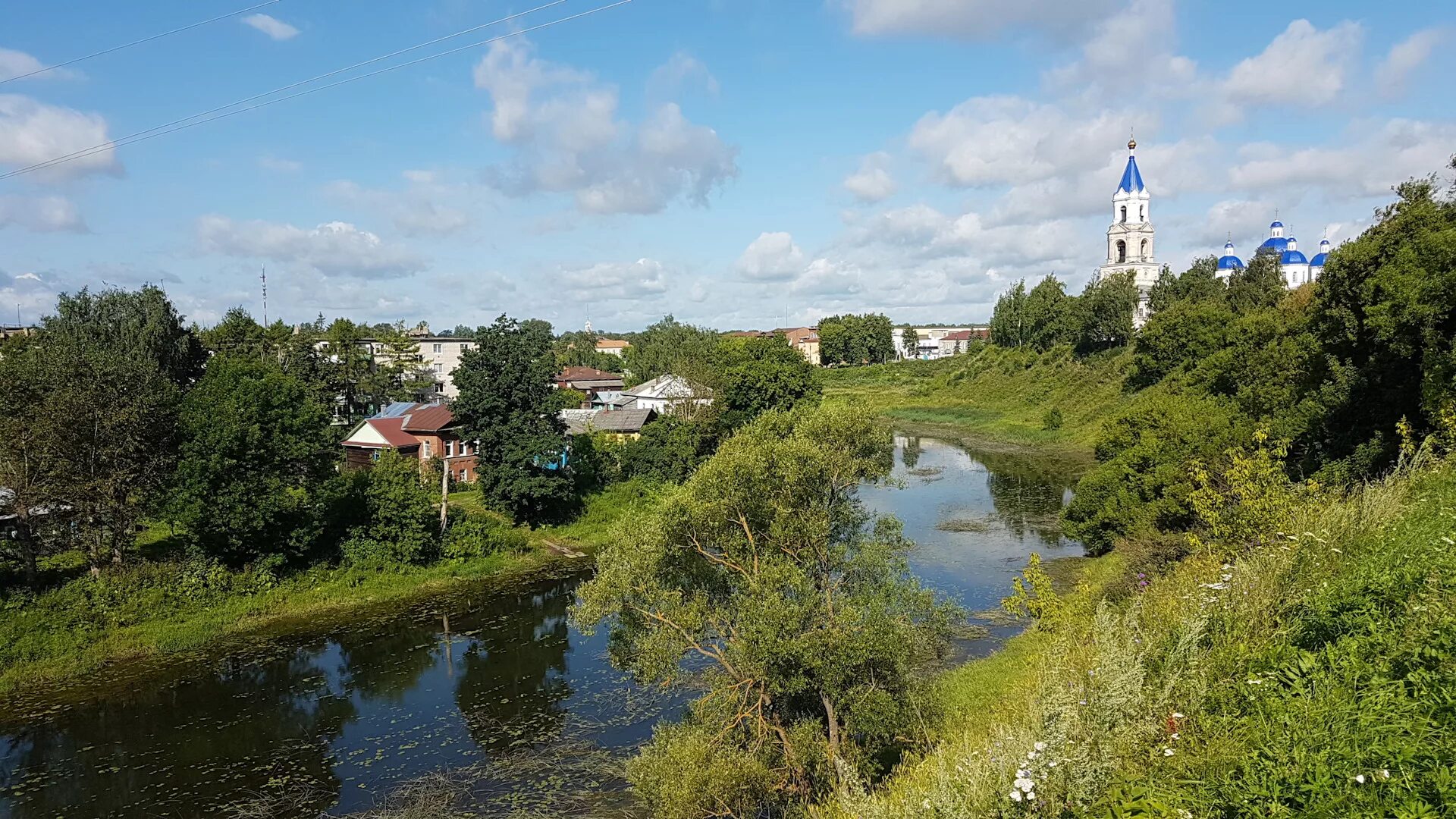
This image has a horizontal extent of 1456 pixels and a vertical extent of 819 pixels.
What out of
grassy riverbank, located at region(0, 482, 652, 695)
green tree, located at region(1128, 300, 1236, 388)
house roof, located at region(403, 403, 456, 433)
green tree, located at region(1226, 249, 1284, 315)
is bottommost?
grassy riverbank, located at region(0, 482, 652, 695)

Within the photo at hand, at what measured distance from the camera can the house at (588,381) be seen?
7431 centimetres

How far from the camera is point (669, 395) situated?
175ft

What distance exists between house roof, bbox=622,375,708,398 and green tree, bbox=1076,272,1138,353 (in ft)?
127

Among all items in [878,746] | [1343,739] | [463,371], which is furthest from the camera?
[463,371]

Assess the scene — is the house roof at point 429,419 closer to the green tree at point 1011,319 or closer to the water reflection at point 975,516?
the water reflection at point 975,516

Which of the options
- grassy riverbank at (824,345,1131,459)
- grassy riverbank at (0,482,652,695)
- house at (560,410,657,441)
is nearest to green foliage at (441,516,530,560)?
grassy riverbank at (0,482,652,695)

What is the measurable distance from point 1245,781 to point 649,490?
→ 33548 millimetres

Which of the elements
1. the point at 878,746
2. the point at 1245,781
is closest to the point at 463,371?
the point at 878,746

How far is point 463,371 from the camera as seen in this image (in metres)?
33.2

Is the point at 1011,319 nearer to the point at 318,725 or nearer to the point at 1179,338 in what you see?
the point at 1179,338

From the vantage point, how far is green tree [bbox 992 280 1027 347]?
90125mm

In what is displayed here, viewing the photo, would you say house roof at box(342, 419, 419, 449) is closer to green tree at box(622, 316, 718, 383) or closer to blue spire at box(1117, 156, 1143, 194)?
green tree at box(622, 316, 718, 383)

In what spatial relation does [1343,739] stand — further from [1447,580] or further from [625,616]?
[625,616]

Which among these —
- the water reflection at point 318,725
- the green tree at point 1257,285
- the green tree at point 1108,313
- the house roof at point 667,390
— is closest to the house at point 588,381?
the house roof at point 667,390
